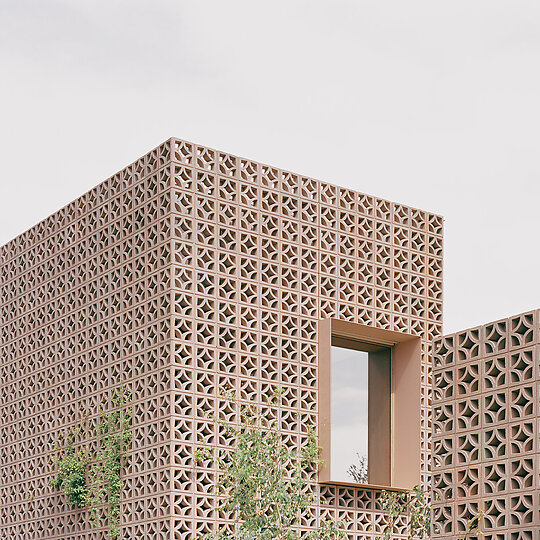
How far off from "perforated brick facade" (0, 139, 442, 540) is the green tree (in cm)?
14

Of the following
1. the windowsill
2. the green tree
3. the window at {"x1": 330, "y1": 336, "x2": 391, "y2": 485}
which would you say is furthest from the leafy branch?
the window at {"x1": 330, "y1": 336, "x2": 391, "y2": 485}

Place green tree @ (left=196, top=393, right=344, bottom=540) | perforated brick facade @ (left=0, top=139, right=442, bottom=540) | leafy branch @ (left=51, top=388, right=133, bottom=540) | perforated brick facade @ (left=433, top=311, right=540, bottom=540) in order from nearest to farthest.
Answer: perforated brick facade @ (left=433, top=311, right=540, bottom=540)
green tree @ (left=196, top=393, right=344, bottom=540)
perforated brick facade @ (left=0, top=139, right=442, bottom=540)
leafy branch @ (left=51, top=388, right=133, bottom=540)

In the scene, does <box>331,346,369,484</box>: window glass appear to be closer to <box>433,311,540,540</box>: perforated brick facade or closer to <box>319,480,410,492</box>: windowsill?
<box>319,480,410,492</box>: windowsill

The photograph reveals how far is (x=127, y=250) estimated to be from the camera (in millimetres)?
11133

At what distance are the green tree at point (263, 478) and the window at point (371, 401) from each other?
0.61m

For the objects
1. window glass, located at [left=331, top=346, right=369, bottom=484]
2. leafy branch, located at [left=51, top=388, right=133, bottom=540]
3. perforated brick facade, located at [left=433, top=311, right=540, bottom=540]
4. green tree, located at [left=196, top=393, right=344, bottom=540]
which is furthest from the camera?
window glass, located at [left=331, top=346, right=369, bottom=484]

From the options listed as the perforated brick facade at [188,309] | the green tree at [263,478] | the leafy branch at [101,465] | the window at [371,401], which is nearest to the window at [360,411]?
the window at [371,401]

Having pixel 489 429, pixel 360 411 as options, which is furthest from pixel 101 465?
pixel 489 429

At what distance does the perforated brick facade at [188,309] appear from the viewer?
10266mm

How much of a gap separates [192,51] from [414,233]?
3826mm

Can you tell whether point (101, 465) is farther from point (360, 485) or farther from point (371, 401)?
point (371, 401)

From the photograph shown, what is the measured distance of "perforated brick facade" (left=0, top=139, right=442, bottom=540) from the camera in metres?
10.3

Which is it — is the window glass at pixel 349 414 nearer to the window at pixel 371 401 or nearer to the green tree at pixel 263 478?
the window at pixel 371 401

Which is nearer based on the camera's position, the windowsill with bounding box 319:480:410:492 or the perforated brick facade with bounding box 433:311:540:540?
the perforated brick facade with bounding box 433:311:540:540
